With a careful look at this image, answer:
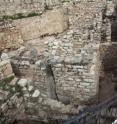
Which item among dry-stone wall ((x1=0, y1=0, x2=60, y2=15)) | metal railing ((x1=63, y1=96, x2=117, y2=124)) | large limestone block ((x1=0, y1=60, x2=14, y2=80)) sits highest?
dry-stone wall ((x1=0, y1=0, x2=60, y2=15))

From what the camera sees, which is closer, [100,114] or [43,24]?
[100,114]

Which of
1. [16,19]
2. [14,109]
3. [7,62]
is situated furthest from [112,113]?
[16,19]

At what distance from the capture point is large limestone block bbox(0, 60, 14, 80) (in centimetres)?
720

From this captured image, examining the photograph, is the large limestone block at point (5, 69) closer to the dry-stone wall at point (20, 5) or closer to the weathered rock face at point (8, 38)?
the weathered rock face at point (8, 38)

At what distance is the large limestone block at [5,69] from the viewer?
23.6 feet

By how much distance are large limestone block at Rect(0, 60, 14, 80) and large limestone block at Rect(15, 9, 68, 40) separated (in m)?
4.60

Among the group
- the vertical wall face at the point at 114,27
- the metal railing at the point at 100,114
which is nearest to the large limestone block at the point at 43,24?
the vertical wall face at the point at 114,27

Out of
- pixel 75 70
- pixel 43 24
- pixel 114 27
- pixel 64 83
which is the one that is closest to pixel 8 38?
pixel 43 24

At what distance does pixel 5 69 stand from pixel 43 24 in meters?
5.35

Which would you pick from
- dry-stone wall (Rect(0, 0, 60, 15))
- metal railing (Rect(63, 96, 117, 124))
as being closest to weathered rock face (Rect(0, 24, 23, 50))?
dry-stone wall (Rect(0, 0, 60, 15))

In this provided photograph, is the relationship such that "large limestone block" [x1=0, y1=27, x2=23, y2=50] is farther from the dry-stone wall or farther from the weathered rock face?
the dry-stone wall

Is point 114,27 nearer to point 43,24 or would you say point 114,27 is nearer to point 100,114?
point 43,24

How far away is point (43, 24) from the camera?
1224cm

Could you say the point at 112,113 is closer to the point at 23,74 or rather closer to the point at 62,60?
the point at 62,60
